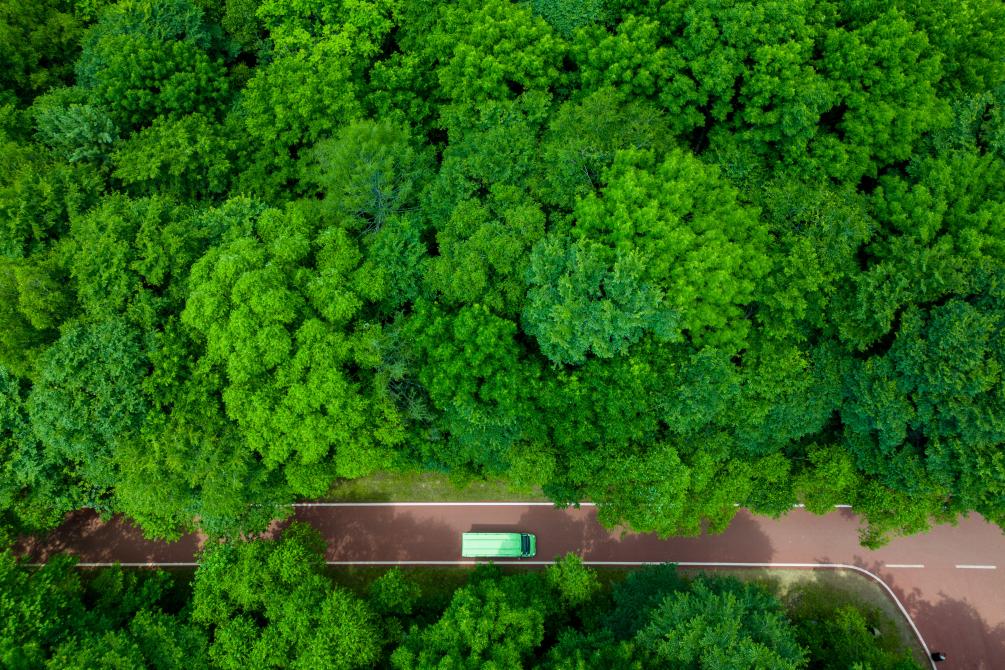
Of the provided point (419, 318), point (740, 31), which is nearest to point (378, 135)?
point (419, 318)

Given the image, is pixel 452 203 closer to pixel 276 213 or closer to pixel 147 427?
pixel 276 213

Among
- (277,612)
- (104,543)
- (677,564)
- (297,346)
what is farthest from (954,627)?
(104,543)

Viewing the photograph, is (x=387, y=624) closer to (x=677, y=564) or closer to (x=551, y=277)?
(x=677, y=564)

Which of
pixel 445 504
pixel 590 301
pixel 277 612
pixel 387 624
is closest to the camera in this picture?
pixel 590 301

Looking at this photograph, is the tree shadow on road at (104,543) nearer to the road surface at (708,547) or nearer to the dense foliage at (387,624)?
the road surface at (708,547)

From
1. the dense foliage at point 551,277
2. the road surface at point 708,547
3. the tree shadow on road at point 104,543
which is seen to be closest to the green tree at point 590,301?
the dense foliage at point 551,277

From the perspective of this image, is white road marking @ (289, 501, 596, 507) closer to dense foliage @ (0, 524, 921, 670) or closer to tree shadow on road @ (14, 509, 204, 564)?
dense foliage @ (0, 524, 921, 670)
